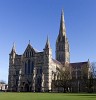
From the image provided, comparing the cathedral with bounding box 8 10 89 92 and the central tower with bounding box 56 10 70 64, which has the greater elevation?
the central tower with bounding box 56 10 70 64

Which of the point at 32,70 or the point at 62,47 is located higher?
Answer: the point at 62,47

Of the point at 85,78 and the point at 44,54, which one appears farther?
the point at 44,54

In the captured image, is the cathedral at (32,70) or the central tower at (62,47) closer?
the cathedral at (32,70)

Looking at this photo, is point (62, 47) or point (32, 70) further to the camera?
point (62, 47)

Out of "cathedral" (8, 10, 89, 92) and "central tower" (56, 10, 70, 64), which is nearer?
"cathedral" (8, 10, 89, 92)

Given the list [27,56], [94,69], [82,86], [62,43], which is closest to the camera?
[94,69]

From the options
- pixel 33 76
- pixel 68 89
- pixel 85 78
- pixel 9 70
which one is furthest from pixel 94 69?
pixel 9 70

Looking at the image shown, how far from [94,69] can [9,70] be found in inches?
1402

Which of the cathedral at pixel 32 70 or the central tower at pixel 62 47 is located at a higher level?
the central tower at pixel 62 47

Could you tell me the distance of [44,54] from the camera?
339ft

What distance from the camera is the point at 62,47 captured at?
128 metres

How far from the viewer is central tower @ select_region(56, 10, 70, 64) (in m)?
128

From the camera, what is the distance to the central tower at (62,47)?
419 ft

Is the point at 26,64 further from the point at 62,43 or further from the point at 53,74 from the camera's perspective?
the point at 62,43
